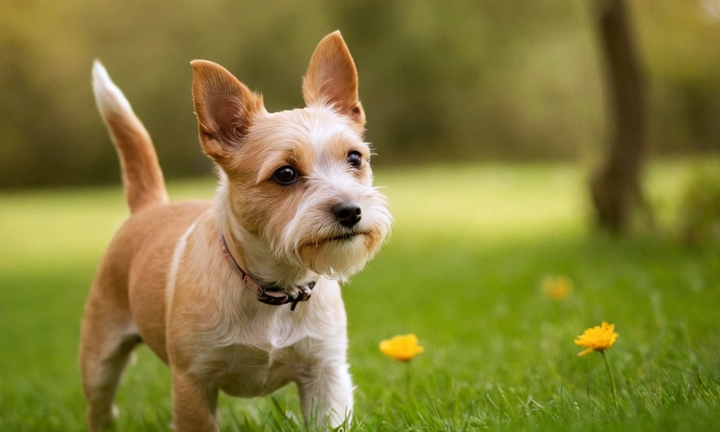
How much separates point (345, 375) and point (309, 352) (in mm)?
257

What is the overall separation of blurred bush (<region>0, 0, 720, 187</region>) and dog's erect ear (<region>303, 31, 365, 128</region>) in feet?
43.4

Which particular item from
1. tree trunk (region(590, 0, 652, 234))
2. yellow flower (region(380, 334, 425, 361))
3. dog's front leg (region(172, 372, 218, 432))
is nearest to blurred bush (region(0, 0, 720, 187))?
tree trunk (region(590, 0, 652, 234))

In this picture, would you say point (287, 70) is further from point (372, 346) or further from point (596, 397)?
point (596, 397)

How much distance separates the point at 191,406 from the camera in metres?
3.47

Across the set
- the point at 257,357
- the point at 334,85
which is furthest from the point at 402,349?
the point at 334,85

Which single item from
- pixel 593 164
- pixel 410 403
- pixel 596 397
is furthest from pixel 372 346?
pixel 593 164

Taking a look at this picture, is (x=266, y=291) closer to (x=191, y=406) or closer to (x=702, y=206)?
(x=191, y=406)

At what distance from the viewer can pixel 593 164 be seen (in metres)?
10.6

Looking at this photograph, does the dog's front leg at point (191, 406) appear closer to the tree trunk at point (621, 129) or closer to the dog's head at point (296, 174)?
the dog's head at point (296, 174)

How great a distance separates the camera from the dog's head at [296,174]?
3.27 metres

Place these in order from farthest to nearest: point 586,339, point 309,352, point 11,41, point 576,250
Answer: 1. point 11,41
2. point 576,250
3. point 309,352
4. point 586,339

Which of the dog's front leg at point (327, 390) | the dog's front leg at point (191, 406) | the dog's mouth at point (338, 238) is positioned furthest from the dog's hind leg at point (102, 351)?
the dog's mouth at point (338, 238)

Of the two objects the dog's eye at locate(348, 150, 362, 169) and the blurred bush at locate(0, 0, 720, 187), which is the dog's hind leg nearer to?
the dog's eye at locate(348, 150, 362, 169)

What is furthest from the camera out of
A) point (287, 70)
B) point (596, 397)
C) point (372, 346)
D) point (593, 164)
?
point (287, 70)
